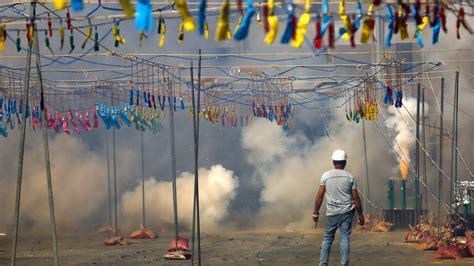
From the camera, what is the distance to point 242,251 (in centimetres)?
2119

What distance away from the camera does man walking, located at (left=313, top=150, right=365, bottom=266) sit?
1398cm

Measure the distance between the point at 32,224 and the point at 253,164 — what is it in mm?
10232

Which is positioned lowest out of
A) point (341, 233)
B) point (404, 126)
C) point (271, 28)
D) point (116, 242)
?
point (116, 242)

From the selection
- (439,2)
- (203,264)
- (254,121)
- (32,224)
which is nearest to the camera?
(439,2)

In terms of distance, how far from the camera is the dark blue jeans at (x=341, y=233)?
13969 mm

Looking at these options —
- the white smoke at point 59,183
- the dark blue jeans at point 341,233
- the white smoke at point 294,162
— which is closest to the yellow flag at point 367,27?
the dark blue jeans at point 341,233

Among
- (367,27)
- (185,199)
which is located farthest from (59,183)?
(367,27)

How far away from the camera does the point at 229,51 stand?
40.3 meters

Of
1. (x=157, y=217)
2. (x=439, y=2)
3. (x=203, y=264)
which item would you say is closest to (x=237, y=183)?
(x=157, y=217)

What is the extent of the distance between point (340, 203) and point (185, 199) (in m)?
21.5

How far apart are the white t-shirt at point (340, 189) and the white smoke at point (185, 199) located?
1875 centimetres

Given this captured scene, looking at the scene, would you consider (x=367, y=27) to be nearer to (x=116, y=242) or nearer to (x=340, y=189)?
(x=340, y=189)

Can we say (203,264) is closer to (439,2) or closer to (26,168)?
(439,2)

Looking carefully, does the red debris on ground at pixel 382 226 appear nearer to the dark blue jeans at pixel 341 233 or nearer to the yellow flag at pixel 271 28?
the dark blue jeans at pixel 341 233
